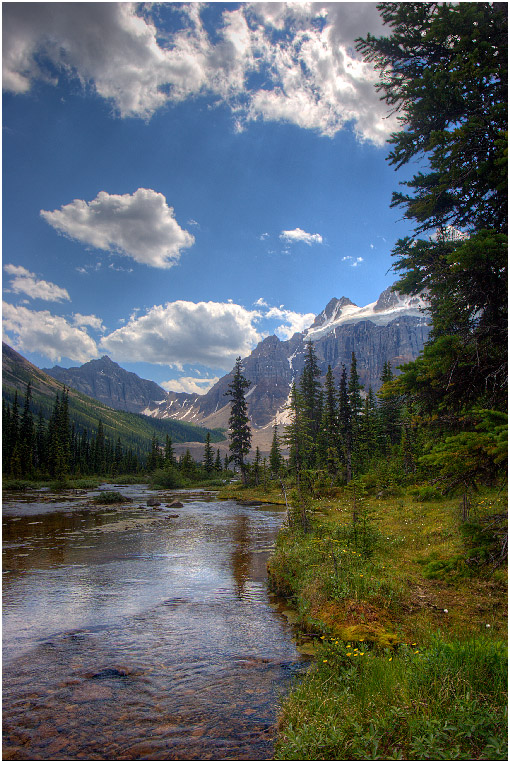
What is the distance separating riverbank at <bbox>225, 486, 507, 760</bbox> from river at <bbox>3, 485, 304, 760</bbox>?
0.98 meters

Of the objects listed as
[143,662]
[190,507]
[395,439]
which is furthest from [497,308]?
[395,439]

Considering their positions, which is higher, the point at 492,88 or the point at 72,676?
the point at 492,88

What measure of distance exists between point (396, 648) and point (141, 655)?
559cm

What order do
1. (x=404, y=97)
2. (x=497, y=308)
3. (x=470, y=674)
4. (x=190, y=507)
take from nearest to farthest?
(x=470, y=674), (x=497, y=308), (x=404, y=97), (x=190, y=507)

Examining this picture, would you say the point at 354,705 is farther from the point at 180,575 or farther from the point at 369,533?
the point at 180,575

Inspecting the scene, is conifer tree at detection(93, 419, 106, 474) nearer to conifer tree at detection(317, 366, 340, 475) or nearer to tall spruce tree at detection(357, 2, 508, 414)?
conifer tree at detection(317, 366, 340, 475)

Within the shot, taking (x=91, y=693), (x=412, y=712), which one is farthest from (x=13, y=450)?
(x=412, y=712)

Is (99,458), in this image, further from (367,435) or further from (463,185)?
(463,185)

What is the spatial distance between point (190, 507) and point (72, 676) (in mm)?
33334

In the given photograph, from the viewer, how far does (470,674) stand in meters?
4.98

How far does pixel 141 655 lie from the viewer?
856 cm

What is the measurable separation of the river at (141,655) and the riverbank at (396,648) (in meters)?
0.98

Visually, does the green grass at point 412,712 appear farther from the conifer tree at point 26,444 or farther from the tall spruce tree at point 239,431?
the conifer tree at point 26,444

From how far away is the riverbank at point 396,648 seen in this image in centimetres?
438
